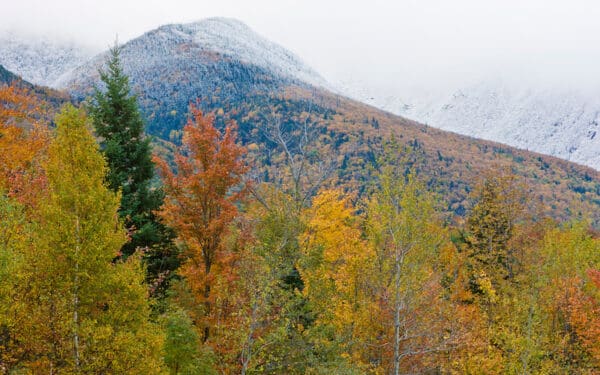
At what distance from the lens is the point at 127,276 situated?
1241 centimetres

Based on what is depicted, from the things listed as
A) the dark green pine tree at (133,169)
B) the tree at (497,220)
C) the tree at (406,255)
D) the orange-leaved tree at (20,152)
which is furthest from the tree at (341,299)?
the orange-leaved tree at (20,152)

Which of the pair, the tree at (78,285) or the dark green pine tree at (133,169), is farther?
the dark green pine tree at (133,169)

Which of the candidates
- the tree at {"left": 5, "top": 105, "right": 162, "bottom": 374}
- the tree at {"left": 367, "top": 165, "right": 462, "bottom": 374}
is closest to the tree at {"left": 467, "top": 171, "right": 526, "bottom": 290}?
the tree at {"left": 367, "top": 165, "right": 462, "bottom": 374}

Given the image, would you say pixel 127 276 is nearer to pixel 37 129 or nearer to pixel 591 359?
pixel 37 129

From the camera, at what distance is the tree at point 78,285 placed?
11.0 metres

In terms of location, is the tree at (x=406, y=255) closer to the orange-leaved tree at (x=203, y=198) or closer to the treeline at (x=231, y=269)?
the treeline at (x=231, y=269)

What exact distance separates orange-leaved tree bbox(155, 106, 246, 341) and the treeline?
0.31ft

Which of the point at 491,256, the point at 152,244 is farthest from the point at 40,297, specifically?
the point at 491,256

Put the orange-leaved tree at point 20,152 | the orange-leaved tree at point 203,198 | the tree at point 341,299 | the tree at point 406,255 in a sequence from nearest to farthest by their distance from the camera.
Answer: the tree at point 406,255 < the tree at point 341,299 < the orange-leaved tree at point 20,152 < the orange-leaved tree at point 203,198

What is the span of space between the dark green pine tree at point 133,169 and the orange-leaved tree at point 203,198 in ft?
2.58

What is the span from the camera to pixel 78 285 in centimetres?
1203

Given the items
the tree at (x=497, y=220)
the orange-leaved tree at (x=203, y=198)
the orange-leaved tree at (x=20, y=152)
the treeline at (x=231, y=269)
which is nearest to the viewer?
the treeline at (x=231, y=269)

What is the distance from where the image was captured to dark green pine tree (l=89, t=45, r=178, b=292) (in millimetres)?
19828

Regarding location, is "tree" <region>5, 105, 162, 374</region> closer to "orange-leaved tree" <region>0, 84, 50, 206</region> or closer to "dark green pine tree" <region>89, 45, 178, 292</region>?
"orange-leaved tree" <region>0, 84, 50, 206</region>
